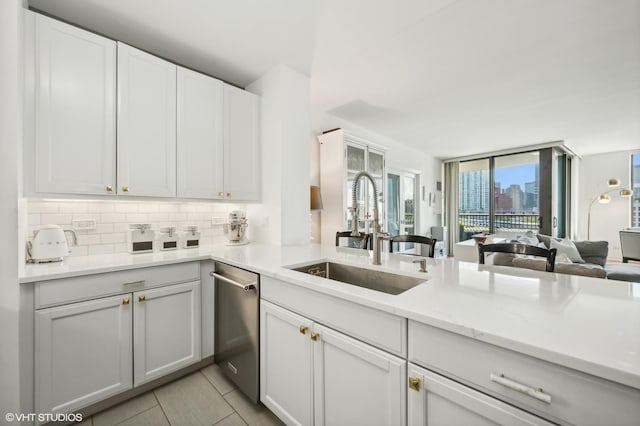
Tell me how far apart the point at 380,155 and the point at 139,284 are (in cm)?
357

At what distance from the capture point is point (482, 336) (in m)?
0.68

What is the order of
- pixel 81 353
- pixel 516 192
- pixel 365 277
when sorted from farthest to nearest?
pixel 516 192, pixel 365 277, pixel 81 353

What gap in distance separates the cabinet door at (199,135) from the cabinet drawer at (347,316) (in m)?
1.22

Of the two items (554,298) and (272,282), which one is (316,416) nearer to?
(272,282)

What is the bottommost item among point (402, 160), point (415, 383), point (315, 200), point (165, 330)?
point (165, 330)

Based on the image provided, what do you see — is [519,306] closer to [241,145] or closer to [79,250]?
[241,145]

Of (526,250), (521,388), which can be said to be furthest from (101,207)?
(526,250)

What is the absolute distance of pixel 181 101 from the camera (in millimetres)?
2043

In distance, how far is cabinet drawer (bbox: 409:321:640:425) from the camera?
1.83ft

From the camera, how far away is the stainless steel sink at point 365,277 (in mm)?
1354

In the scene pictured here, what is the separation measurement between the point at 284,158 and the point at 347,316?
1.70 metres

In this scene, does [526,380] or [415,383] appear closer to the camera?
[526,380]

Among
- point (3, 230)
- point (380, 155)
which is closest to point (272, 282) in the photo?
point (3, 230)

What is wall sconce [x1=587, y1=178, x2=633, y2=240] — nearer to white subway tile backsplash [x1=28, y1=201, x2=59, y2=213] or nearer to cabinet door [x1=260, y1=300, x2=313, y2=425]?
cabinet door [x1=260, y1=300, x2=313, y2=425]
